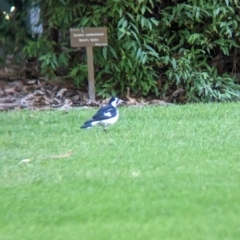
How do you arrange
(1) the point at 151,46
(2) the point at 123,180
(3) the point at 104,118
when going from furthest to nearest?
(1) the point at 151,46 → (3) the point at 104,118 → (2) the point at 123,180

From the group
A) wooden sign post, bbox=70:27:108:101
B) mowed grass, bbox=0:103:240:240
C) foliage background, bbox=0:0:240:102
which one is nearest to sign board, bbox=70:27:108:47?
wooden sign post, bbox=70:27:108:101

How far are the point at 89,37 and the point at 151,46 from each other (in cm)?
126

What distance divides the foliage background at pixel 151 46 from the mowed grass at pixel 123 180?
2982 mm

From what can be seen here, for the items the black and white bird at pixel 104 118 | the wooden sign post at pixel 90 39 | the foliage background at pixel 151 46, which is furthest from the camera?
the foliage background at pixel 151 46

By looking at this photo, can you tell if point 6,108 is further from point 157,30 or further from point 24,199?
point 24,199

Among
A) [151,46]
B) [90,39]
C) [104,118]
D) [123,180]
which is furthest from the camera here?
[151,46]

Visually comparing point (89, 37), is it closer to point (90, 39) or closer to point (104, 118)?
point (90, 39)

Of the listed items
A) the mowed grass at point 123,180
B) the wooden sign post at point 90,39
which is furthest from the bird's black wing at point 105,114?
the wooden sign post at point 90,39

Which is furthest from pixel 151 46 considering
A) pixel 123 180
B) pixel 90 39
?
pixel 123 180

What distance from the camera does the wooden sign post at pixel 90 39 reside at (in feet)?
44.4

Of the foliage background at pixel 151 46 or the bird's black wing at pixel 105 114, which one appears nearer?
the bird's black wing at pixel 105 114

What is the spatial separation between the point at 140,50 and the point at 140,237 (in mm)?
8568

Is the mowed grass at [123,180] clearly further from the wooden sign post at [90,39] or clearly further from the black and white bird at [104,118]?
the wooden sign post at [90,39]

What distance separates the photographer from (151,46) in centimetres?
1423
